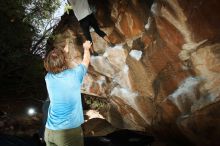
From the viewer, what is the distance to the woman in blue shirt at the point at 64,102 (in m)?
3.77

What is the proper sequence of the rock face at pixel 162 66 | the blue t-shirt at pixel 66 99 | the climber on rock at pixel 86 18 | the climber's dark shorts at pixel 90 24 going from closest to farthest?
the blue t-shirt at pixel 66 99 → the rock face at pixel 162 66 → the climber on rock at pixel 86 18 → the climber's dark shorts at pixel 90 24

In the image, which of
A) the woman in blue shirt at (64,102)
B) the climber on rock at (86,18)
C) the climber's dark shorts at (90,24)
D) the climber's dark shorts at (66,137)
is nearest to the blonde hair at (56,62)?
the woman in blue shirt at (64,102)

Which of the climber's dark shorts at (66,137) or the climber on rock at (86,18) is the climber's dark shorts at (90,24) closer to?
the climber on rock at (86,18)

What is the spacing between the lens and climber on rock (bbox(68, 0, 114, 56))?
7090 mm

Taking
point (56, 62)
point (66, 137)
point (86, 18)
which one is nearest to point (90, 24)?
point (86, 18)

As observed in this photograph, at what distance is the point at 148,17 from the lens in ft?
20.4

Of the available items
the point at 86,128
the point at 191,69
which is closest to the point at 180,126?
the point at 191,69

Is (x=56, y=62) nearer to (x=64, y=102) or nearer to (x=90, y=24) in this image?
(x=64, y=102)

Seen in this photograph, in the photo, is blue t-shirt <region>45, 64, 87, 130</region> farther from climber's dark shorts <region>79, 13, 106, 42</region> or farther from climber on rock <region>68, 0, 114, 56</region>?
climber's dark shorts <region>79, 13, 106, 42</region>

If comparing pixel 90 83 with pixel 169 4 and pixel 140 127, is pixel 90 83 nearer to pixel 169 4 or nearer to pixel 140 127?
pixel 140 127

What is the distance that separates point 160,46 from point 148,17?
27.0 inches

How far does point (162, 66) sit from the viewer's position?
6.01 metres

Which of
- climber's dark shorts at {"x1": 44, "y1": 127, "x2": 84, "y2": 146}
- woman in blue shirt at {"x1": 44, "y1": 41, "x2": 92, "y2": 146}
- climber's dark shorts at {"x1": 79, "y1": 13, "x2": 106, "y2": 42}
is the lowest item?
climber's dark shorts at {"x1": 44, "y1": 127, "x2": 84, "y2": 146}

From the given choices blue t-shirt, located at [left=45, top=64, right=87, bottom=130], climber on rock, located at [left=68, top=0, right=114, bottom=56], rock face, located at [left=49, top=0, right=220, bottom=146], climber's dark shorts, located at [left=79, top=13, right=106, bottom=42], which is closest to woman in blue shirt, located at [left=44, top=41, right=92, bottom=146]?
blue t-shirt, located at [left=45, top=64, right=87, bottom=130]
